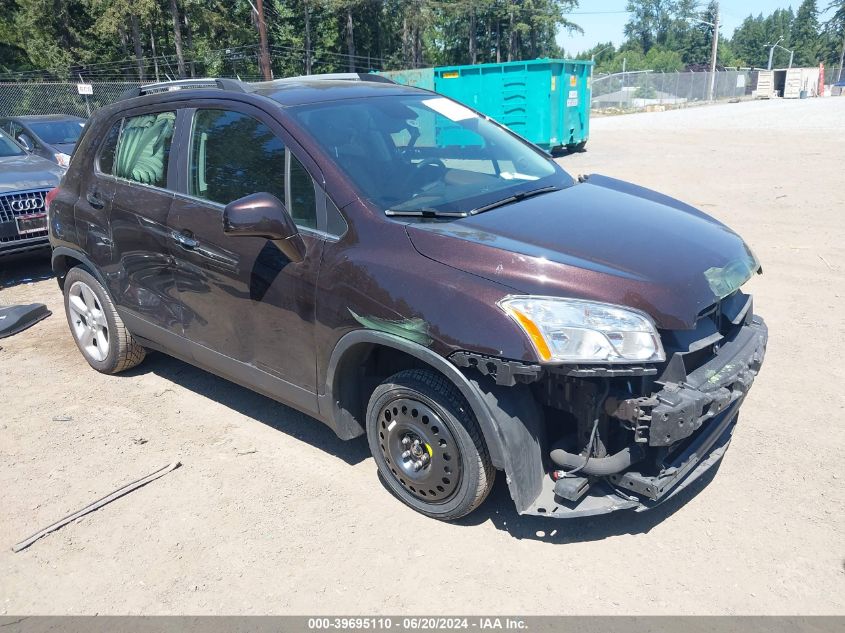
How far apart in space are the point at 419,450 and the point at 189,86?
2.63 metres

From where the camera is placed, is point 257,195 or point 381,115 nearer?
point 257,195

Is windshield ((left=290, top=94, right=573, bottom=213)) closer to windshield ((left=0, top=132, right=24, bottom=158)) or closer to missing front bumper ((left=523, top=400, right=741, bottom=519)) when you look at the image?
missing front bumper ((left=523, top=400, right=741, bottom=519))

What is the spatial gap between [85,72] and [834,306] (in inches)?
1813

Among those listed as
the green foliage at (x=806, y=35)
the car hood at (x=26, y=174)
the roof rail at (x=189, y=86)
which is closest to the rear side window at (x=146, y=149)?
the roof rail at (x=189, y=86)

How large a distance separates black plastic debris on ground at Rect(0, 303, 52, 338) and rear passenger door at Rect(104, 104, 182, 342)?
225 centimetres

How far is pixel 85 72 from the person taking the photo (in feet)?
138

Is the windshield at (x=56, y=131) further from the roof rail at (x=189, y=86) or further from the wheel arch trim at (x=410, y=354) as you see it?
the wheel arch trim at (x=410, y=354)

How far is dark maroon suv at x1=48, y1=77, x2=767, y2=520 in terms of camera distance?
105 inches

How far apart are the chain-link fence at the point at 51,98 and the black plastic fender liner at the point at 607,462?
77.1ft

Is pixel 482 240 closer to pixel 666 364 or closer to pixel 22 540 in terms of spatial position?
pixel 666 364

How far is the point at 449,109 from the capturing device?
4207 mm

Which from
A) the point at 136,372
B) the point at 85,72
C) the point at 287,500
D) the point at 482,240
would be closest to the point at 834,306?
the point at 482,240

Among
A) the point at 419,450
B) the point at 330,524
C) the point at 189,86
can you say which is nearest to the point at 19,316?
the point at 189,86

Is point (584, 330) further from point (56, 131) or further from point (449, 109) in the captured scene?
point (56, 131)
